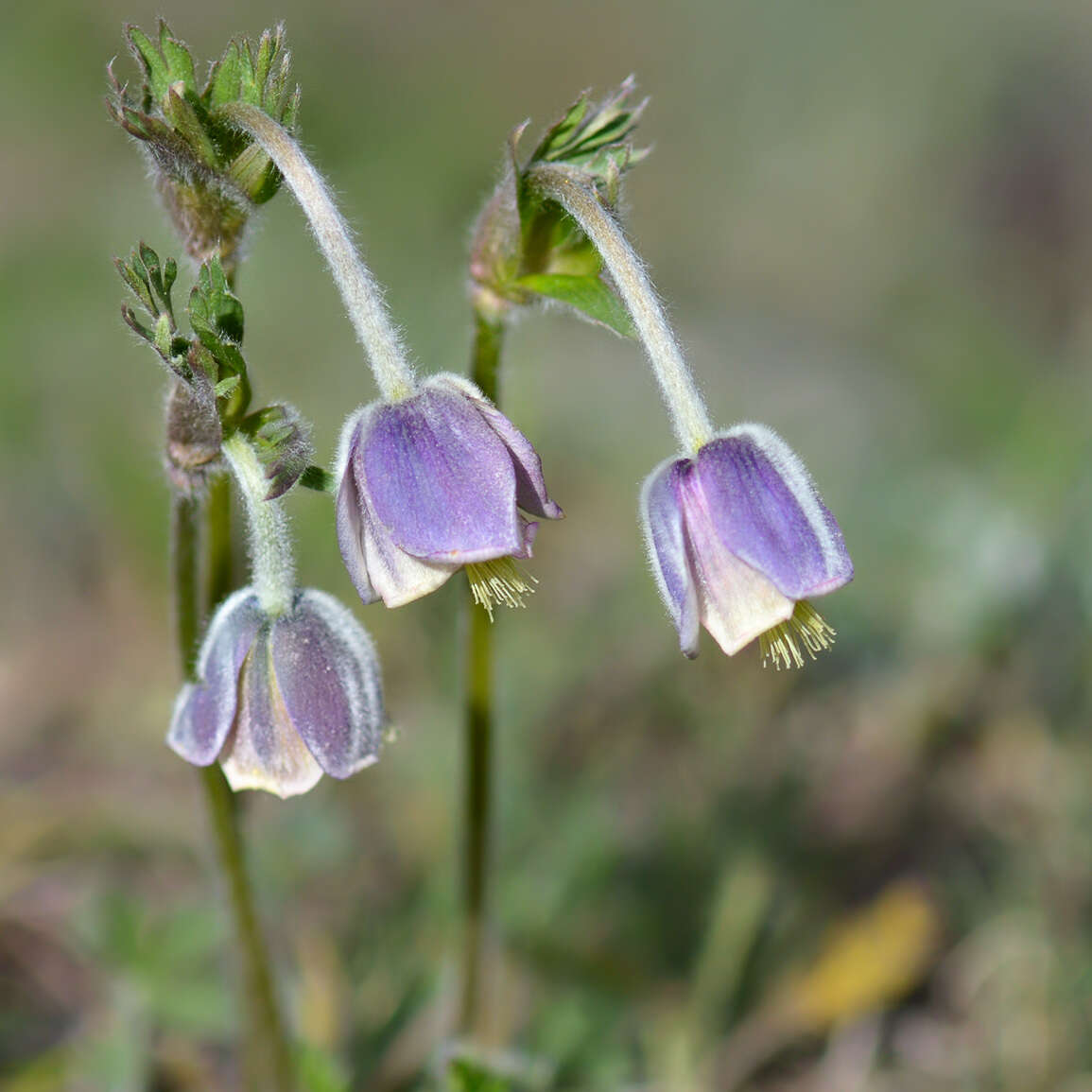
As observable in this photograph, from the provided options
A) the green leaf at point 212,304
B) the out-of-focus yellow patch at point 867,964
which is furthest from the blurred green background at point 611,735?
the green leaf at point 212,304

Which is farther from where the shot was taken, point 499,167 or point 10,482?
point 10,482

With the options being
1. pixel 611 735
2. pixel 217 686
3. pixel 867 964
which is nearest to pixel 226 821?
pixel 217 686

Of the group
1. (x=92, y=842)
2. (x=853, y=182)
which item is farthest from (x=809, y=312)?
(x=92, y=842)

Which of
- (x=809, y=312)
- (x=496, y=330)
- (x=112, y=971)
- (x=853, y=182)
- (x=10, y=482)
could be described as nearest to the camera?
(x=496, y=330)

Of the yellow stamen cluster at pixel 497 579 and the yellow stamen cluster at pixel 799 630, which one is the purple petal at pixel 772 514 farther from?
the yellow stamen cluster at pixel 497 579

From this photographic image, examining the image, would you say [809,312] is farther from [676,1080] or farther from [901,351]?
[676,1080]

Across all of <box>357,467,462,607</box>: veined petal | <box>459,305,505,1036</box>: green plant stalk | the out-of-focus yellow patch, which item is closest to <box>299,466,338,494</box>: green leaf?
<box>357,467,462,607</box>: veined petal

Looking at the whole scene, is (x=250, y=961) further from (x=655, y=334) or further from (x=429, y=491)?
(x=655, y=334)
